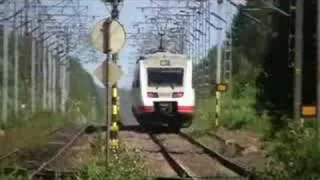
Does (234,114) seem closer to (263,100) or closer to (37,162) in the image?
(263,100)

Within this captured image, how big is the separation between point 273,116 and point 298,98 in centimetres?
1293

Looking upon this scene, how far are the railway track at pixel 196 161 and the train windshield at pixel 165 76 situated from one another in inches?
137

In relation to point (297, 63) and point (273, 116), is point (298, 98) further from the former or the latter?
point (273, 116)

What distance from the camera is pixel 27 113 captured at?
43188 mm

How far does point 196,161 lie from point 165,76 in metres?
13.3

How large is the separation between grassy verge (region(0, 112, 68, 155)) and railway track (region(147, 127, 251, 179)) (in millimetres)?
4585

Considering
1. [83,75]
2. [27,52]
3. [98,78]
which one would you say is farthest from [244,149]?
[83,75]

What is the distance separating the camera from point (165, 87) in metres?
35.5

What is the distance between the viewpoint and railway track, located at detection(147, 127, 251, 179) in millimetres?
18339

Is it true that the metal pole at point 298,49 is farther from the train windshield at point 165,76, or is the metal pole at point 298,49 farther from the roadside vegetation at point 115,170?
the train windshield at point 165,76

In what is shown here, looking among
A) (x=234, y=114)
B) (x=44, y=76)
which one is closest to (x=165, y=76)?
(x=234, y=114)

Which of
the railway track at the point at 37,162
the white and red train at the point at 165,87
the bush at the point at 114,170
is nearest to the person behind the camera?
the bush at the point at 114,170

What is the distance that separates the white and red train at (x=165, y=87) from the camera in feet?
116

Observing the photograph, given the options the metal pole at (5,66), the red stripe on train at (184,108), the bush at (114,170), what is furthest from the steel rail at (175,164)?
the metal pole at (5,66)
